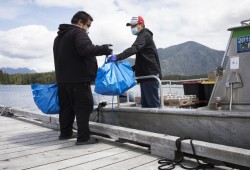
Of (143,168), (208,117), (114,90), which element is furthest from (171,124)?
(143,168)

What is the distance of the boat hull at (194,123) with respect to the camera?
3741 millimetres

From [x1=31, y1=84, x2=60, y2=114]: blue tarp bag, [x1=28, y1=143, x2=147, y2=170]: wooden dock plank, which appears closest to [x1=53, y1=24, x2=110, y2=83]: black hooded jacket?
[x1=31, y1=84, x2=60, y2=114]: blue tarp bag

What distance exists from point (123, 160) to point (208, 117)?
4.26 feet

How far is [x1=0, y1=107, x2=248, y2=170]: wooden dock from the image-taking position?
3516 millimetres

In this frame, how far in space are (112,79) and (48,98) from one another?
137 cm

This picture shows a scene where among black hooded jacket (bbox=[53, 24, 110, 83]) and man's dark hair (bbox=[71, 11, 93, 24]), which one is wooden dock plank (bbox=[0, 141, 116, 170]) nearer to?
black hooded jacket (bbox=[53, 24, 110, 83])

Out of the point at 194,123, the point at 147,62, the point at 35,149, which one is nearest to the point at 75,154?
the point at 35,149

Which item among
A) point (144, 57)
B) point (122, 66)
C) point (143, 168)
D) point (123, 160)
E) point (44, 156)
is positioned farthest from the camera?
point (144, 57)

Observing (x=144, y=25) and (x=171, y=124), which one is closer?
(x=171, y=124)

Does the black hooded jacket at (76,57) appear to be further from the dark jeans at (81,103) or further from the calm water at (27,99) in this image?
the calm water at (27,99)

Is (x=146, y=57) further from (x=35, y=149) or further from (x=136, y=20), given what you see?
(x=35, y=149)

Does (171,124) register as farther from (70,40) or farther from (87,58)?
(70,40)

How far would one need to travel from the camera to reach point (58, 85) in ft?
16.2

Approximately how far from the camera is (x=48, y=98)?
5324 millimetres
